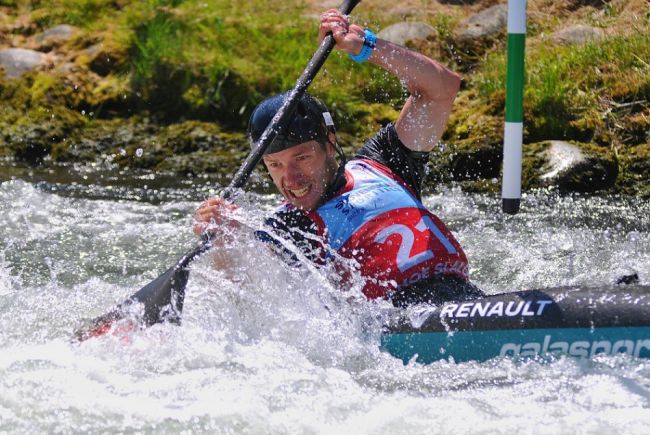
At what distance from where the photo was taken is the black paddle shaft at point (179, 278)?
452cm

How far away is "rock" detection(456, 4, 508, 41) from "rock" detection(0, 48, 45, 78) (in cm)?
357

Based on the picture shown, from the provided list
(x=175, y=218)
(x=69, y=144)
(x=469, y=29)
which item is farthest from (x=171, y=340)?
(x=469, y=29)

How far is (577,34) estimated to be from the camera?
29.7 feet

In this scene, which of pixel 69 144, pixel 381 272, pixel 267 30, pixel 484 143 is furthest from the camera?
pixel 267 30

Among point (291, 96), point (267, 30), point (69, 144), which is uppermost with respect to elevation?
point (291, 96)

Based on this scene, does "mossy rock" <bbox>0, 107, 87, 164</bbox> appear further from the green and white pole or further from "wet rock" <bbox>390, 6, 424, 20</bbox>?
the green and white pole

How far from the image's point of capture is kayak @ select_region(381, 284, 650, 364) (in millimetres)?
3871

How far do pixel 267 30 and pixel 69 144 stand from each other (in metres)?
2.00

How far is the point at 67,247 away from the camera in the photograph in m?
6.49

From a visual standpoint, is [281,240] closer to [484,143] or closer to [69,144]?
[484,143]

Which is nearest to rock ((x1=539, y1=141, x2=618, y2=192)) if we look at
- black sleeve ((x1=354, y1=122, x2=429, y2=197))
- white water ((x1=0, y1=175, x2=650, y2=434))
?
white water ((x1=0, y1=175, x2=650, y2=434))

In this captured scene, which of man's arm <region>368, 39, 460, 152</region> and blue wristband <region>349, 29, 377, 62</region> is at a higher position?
blue wristband <region>349, 29, 377, 62</region>

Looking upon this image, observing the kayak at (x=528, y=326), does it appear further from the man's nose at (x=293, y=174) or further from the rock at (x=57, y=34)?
the rock at (x=57, y=34)

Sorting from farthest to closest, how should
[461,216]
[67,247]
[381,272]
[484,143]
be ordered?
[484,143]
[461,216]
[67,247]
[381,272]
